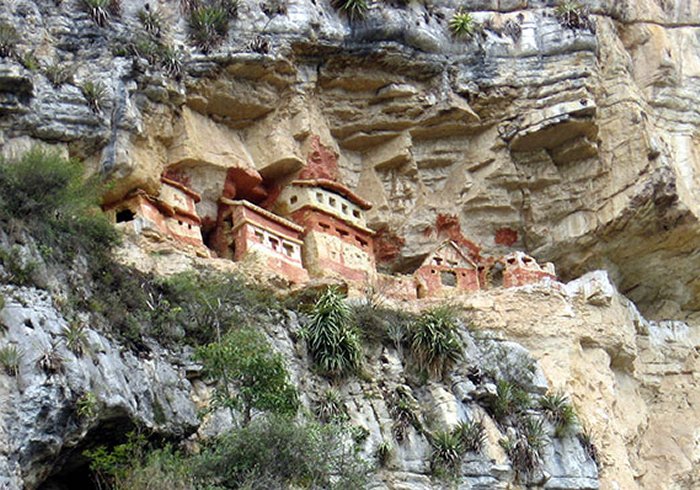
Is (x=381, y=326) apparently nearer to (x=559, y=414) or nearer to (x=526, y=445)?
(x=526, y=445)

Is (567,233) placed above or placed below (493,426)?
above

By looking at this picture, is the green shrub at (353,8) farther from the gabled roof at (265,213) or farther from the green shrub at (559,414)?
the green shrub at (559,414)

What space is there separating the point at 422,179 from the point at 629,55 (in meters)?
7.75

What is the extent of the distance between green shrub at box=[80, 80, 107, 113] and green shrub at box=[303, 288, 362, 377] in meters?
7.82

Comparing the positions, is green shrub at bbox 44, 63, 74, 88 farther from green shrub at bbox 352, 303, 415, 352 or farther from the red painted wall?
the red painted wall

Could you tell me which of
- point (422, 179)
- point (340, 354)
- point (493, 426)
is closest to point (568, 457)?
point (493, 426)

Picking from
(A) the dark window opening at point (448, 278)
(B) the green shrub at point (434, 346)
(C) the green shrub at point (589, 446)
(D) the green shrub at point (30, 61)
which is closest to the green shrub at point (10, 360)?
(B) the green shrub at point (434, 346)

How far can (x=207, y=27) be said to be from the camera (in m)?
34.1

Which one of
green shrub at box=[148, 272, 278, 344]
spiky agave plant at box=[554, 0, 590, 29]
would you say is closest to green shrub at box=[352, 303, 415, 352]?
green shrub at box=[148, 272, 278, 344]

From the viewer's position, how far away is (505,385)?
92.6 feet

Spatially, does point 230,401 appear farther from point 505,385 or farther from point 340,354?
point 505,385

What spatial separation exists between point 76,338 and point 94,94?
1137 centimetres

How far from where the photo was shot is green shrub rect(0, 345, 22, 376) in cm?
1955

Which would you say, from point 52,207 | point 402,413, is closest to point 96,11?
point 52,207
